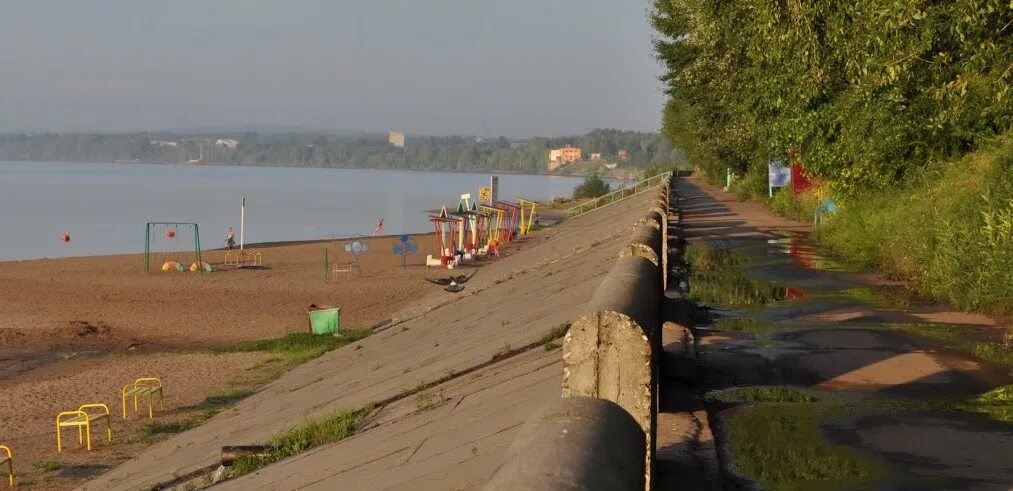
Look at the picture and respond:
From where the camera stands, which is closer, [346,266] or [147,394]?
[147,394]

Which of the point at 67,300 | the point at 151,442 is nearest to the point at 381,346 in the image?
the point at 151,442

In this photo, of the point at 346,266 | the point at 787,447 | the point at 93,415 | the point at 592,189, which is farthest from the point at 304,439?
the point at 592,189

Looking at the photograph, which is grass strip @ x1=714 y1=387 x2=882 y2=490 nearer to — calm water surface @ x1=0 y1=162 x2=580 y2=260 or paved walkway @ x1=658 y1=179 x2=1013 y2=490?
paved walkway @ x1=658 y1=179 x2=1013 y2=490

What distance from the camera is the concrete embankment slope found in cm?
777

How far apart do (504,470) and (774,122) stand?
2035cm

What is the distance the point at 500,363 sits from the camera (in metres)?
11.3

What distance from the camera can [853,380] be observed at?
8930 mm

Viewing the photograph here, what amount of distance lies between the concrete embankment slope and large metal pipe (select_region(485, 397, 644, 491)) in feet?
9.63

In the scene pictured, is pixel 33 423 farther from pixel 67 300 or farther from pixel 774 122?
pixel 67 300

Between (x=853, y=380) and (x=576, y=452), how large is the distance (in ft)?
21.2

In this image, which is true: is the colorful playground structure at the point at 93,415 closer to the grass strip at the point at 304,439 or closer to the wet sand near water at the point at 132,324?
the wet sand near water at the point at 132,324

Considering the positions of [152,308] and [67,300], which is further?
[67,300]

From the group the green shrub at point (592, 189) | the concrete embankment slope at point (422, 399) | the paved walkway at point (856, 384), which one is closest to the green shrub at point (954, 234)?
the paved walkway at point (856, 384)

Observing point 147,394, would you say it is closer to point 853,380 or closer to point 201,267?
point 853,380
